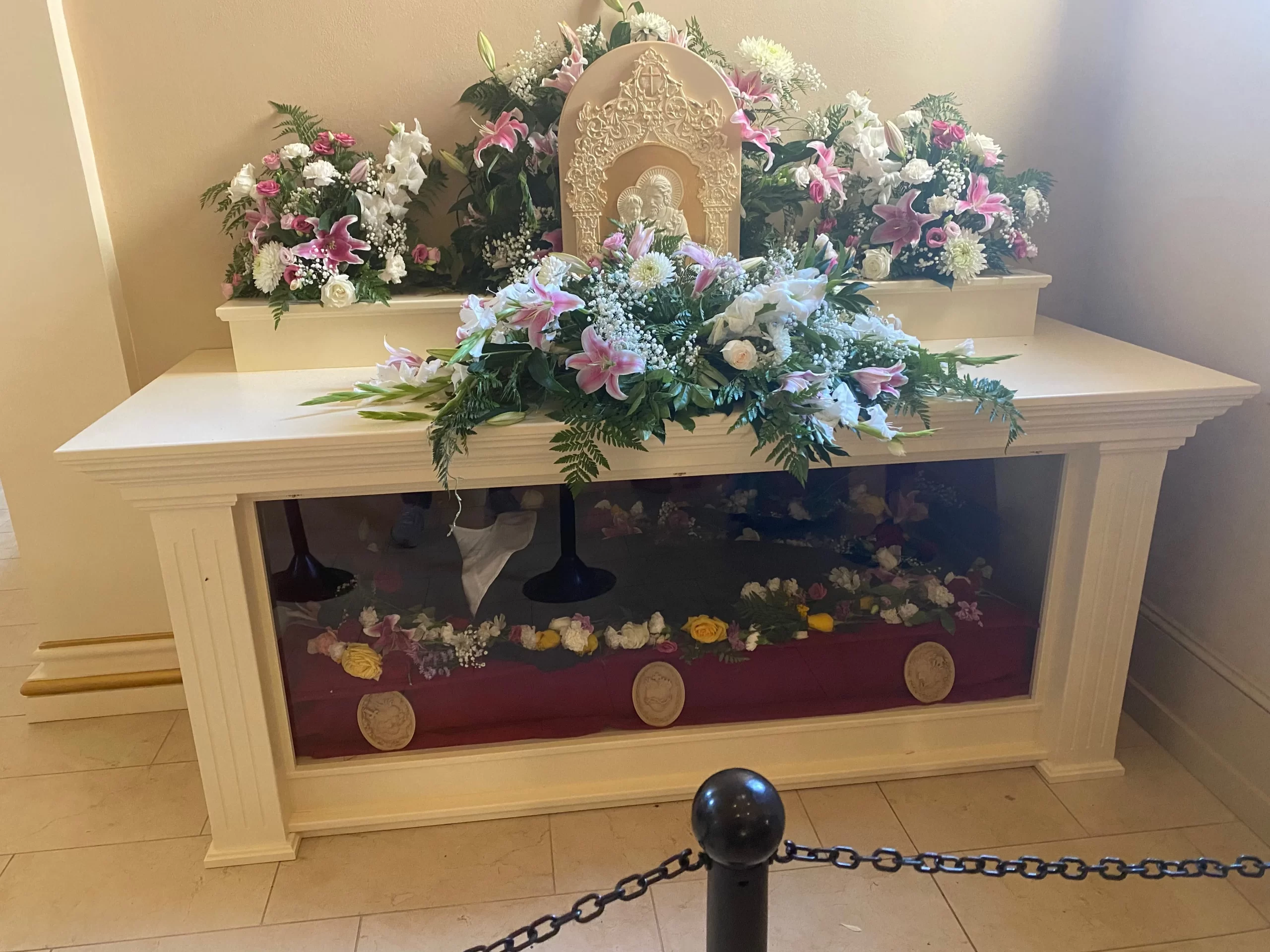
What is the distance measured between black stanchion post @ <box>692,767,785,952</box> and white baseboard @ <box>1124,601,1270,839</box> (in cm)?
132

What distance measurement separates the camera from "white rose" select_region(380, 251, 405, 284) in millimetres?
1708

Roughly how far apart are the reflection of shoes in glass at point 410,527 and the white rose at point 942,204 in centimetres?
116

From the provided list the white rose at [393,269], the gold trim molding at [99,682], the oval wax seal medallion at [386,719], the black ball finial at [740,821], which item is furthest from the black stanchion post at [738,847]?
the gold trim molding at [99,682]

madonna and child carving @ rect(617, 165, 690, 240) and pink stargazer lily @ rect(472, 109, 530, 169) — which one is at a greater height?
pink stargazer lily @ rect(472, 109, 530, 169)

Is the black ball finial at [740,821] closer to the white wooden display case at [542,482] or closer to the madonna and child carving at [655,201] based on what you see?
the white wooden display case at [542,482]

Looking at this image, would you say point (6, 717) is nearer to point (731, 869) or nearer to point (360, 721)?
point (360, 721)

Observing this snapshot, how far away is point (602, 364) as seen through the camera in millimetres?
1338

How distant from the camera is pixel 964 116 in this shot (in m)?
2.03

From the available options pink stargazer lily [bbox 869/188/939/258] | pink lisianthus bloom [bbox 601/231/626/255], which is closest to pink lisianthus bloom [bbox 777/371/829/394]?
pink lisianthus bloom [bbox 601/231/626/255]

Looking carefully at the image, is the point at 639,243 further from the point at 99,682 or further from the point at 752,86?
the point at 99,682

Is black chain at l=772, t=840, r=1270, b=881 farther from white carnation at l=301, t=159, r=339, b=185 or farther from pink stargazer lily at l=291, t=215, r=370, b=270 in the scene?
white carnation at l=301, t=159, r=339, b=185

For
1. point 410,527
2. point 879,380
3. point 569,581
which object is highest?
point 879,380

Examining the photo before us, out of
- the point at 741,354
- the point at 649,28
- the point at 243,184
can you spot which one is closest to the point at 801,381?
the point at 741,354

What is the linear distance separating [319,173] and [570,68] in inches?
20.1
